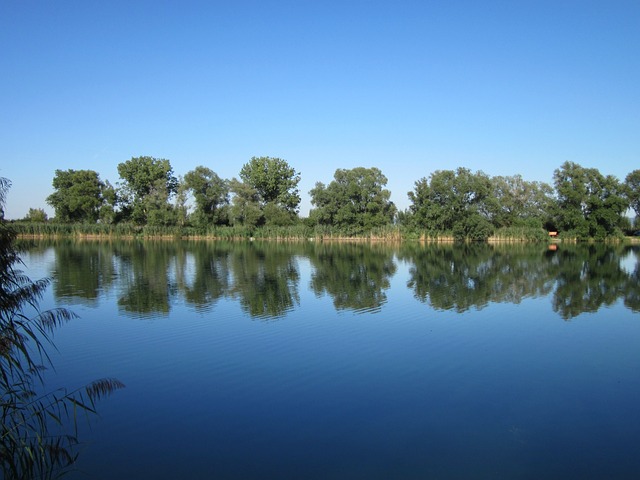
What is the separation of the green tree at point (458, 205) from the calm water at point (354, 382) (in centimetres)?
4845

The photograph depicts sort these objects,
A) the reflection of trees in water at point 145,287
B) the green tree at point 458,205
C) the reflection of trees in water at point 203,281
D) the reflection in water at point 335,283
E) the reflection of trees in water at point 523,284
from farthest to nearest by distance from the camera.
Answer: the green tree at point 458,205 → the reflection of trees in water at point 523,284 → the reflection of trees in water at point 203,281 → the reflection in water at point 335,283 → the reflection of trees in water at point 145,287

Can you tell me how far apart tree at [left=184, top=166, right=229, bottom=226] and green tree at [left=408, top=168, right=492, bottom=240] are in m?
31.1

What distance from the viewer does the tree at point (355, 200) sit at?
72875 mm

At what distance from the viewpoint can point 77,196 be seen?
248ft

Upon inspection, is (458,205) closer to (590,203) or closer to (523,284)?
(590,203)

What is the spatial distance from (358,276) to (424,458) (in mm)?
20688

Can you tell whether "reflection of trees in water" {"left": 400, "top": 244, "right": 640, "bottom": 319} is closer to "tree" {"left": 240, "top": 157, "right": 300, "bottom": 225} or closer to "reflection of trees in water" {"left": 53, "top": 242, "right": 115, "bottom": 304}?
"reflection of trees in water" {"left": 53, "top": 242, "right": 115, "bottom": 304}

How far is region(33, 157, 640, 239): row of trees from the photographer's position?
69.6m

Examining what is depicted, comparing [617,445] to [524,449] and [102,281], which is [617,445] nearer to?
[524,449]

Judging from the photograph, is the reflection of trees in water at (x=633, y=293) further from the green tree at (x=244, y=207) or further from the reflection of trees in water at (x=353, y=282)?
the green tree at (x=244, y=207)

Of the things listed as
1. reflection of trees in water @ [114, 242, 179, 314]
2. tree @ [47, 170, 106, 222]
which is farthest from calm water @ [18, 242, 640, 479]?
tree @ [47, 170, 106, 222]

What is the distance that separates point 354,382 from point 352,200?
6478 cm

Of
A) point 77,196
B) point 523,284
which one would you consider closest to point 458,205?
point 523,284

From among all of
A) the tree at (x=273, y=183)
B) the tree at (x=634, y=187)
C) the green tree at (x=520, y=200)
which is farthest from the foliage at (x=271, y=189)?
the tree at (x=634, y=187)
